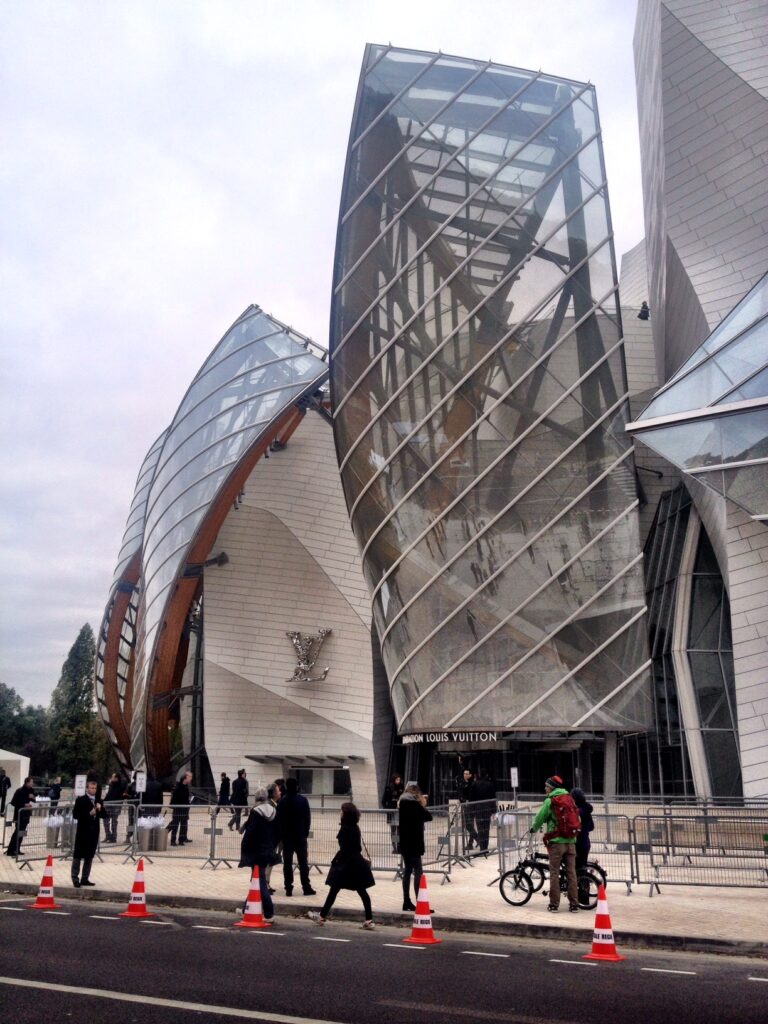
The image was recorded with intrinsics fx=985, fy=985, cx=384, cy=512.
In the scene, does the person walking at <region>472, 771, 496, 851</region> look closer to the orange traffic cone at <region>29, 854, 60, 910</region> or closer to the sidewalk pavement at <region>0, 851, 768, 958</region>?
the sidewalk pavement at <region>0, 851, 768, 958</region>

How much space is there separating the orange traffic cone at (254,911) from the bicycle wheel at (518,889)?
3.47 m

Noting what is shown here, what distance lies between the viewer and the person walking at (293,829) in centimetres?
1434

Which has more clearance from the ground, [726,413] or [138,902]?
[726,413]

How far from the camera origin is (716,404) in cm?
2475

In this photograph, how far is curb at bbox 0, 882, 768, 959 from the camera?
35.2 feet

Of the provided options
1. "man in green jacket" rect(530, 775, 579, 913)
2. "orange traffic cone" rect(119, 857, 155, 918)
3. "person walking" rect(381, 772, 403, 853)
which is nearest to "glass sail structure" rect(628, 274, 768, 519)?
"person walking" rect(381, 772, 403, 853)

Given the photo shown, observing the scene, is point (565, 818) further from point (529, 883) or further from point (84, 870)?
point (84, 870)

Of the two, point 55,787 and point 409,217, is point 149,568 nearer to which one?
point 55,787

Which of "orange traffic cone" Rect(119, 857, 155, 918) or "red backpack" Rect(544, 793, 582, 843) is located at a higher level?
"red backpack" Rect(544, 793, 582, 843)

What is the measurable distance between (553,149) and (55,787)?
103ft

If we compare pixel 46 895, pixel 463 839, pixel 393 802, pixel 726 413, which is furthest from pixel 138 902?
pixel 726 413

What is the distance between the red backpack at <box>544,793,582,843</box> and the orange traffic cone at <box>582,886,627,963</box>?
8.83 feet

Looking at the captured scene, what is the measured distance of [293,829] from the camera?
14.4 metres

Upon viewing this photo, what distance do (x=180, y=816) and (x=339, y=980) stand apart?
13.1 meters
